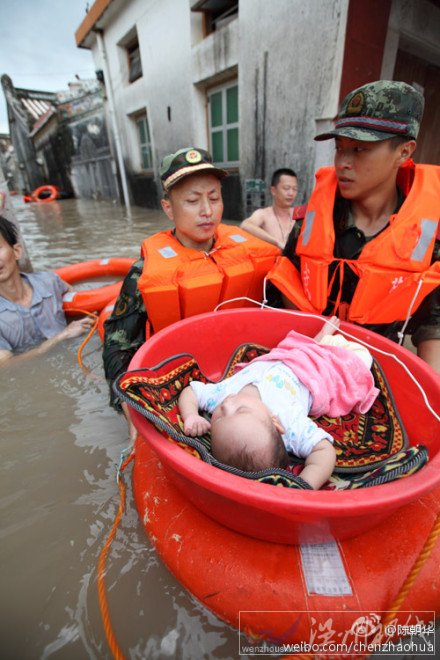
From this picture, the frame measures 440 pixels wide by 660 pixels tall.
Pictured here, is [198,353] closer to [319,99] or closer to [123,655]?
[123,655]

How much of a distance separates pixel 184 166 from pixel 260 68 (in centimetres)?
487

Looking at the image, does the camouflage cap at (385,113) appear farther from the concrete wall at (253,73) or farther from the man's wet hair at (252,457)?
the concrete wall at (253,73)

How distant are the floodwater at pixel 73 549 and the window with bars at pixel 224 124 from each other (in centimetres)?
600

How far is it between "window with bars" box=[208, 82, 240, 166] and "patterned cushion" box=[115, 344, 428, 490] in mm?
6129

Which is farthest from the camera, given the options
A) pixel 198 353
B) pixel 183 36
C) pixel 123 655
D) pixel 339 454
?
pixel 183 36

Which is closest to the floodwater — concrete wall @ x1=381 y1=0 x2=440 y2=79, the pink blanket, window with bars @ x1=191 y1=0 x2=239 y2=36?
the pink blanket

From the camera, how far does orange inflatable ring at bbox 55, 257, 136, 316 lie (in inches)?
120

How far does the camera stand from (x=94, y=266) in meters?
3.75

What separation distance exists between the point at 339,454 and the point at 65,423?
1516 millimetres

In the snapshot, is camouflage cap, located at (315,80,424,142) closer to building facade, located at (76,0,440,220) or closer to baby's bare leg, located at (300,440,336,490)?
baby's bare leg, located at (300,440,336,490)

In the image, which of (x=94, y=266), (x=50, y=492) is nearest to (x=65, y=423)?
(x=50, y=492)

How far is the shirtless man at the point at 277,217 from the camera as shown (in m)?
3.45

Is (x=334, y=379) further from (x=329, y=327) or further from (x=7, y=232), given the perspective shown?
(x=7, y=232)

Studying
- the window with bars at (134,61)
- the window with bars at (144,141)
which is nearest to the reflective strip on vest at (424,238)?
the window with bars at (144,141)
